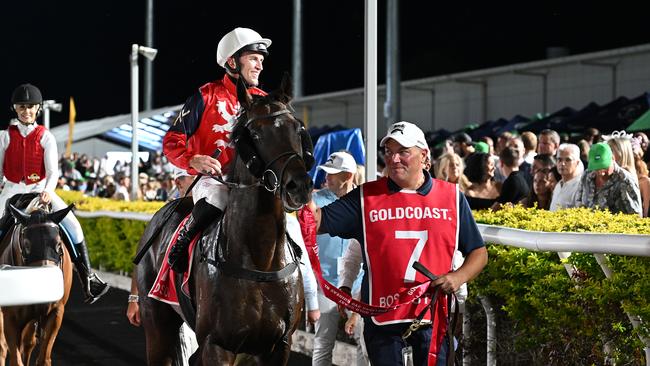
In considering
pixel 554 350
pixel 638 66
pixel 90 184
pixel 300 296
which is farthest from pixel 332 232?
pixel 90 184

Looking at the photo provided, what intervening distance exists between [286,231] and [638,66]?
55.3ft

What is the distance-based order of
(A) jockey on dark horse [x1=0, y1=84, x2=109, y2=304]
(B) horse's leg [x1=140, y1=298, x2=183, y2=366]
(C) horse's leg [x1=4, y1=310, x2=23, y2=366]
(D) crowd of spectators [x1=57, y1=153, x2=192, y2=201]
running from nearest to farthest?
(B) horse's leg [x1=140, y1=298, x2=183, y2=366]
(C) horse's leg [x1=4, y1=310, x2=23, y2=366]
(A) jockey on dark horse [x1=0, y1=84, x2=109, y2=304]
(D) crowd of spectators [x1=57, y1=153, x2=192, y2=201]

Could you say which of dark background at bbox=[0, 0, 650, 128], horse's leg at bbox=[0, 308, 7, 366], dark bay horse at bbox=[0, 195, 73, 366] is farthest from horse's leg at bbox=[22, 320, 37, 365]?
dark background at bbox=[0, 0, 650, 128]

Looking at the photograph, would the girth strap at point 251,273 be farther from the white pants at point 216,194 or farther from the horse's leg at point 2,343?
the horse's leg at point 2,343

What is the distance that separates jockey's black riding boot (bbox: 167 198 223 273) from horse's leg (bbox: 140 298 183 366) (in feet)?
Result: 2.16

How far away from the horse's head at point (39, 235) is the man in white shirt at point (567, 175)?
3.63m

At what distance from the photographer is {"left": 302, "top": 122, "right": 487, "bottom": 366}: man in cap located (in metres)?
4.46

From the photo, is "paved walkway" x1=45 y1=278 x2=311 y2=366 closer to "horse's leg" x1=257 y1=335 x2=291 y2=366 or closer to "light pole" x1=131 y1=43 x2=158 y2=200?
"horse's leg" x1=257 y1=335 x2=291 y2=366

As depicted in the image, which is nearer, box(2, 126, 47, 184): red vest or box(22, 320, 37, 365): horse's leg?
box(22, 320, 37, 365): horse's leg

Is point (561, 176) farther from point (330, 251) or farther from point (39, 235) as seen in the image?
point (39, 235)

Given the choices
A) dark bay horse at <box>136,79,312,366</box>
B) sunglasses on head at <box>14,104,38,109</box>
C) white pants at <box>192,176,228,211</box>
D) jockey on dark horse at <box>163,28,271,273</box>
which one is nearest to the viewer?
dark bay horse at <box>136,79,312,366</box>

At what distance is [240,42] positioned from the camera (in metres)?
5.26

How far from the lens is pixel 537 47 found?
50125 millimetres

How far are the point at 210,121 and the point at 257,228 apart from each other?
0.90 meters
